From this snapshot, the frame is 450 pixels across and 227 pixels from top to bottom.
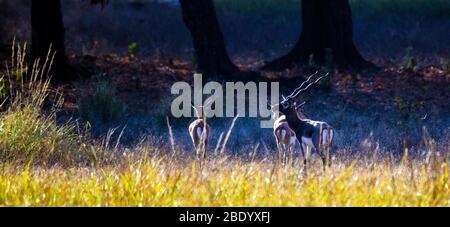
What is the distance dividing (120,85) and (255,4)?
Answer: 11.6 m

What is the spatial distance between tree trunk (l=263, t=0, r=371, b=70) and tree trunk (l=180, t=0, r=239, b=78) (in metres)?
1.70

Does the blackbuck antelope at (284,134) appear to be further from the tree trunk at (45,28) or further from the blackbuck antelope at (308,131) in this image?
the tree trunk at (45,28)

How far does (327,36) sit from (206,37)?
102 inches

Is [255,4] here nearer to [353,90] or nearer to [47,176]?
[353,90]

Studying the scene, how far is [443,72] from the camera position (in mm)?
18141

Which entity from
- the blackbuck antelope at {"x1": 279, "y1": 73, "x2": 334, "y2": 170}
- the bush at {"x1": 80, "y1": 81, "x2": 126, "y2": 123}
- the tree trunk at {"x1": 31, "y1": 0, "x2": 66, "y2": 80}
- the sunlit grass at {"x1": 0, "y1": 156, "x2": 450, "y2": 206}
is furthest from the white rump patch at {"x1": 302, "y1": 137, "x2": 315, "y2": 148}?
the tree trunk at {"x1": 31, "y1": 0, "x2": 66, "y2": 80}

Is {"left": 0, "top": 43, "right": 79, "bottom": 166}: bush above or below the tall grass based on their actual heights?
below

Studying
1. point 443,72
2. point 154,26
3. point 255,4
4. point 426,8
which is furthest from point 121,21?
point 443,72

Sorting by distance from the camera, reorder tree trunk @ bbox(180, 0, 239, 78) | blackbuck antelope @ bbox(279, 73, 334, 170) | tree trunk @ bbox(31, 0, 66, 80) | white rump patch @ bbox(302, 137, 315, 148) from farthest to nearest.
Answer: tree trunk @ bbox(31, 0, 66, 80), tree trunk @ bbox(180, 0, 239, 78), white rump patch @ bbox(302, 137, 315, 148), blackbuck antelope @ bbox(279, 73, 334, 170)

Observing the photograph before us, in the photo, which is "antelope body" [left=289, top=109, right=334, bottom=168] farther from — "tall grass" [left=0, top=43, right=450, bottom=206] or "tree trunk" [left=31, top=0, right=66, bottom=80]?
"tree trunk" [left=31, top=0, right=66, bottom=80]

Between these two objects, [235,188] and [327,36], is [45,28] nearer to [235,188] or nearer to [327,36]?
[327,36]

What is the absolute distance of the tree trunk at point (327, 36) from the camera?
18.2 metres

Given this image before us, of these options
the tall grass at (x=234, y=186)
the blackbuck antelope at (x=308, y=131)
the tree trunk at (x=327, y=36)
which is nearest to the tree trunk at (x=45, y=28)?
the tree trunk at (x=327, y=36)

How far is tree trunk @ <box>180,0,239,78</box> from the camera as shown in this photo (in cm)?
1692
